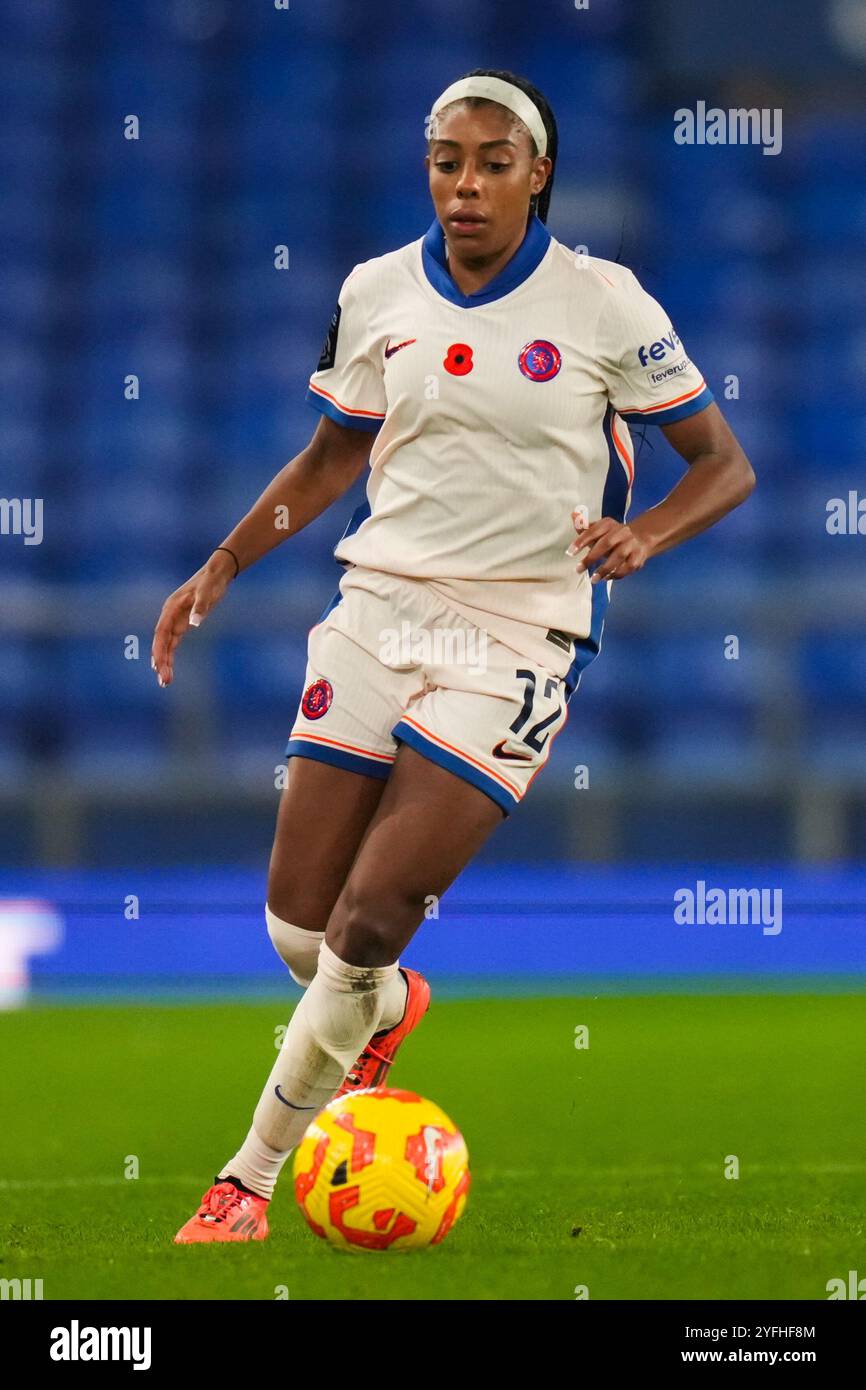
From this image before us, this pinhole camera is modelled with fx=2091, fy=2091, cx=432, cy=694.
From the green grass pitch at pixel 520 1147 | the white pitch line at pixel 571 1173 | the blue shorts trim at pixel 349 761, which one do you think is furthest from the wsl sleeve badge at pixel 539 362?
the white pitch line at pixel 571 1173

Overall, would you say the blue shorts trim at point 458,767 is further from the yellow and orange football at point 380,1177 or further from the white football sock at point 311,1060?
the yellow and orange football at point 380,1177

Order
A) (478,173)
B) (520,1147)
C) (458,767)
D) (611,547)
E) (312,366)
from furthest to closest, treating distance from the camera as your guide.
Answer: (312,366), (520,1147), (478,173), (458,767), (611,547)

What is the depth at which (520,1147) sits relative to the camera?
5.67m

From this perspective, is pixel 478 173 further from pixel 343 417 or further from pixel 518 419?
pixel 343 417

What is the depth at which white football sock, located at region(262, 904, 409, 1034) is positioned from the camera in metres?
4.51

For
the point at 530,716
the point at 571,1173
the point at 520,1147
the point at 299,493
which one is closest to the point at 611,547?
the point at 530,716

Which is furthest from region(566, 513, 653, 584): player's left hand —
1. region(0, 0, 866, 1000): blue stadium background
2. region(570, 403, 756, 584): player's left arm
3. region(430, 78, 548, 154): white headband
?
region(0, 0, 866, 1000): blue stadium background

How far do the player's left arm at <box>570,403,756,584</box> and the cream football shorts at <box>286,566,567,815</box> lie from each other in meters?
0.29

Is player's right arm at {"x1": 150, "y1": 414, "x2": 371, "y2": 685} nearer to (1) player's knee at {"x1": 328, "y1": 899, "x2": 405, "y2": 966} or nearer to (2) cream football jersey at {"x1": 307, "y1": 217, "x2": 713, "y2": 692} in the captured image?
(2) cream football jersey at {"x1": 307, "y1": 217, "x2": 713, "y2": 692}

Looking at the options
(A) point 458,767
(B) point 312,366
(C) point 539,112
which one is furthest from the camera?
(B) point 312,366

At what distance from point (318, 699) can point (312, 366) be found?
983 cm

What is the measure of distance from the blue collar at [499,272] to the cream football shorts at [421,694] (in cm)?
60
